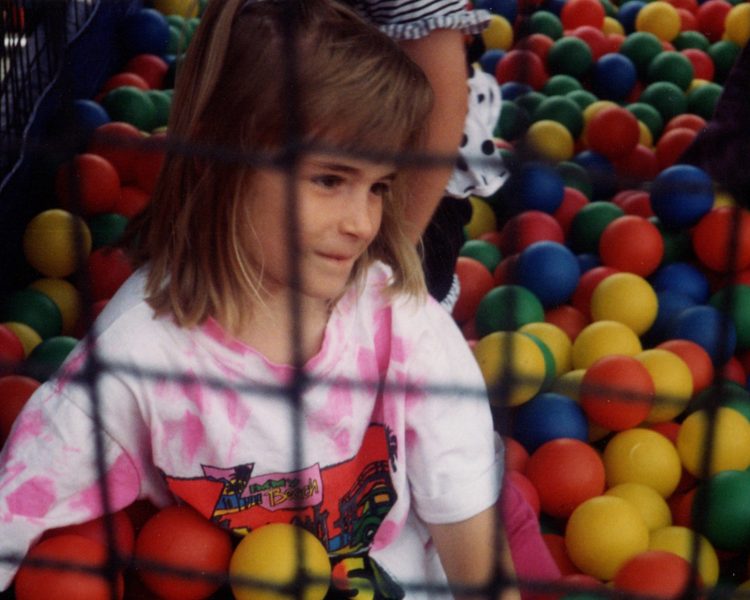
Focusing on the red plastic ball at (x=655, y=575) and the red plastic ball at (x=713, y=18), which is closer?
the red plastic ball at (x=655, y=575)

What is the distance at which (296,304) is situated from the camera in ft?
2.03

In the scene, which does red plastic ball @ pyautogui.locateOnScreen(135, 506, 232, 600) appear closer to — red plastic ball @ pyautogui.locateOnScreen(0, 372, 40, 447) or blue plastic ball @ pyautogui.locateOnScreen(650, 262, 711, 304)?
red plastic ball @ pyautogui.locateOnScreen(0, 372, 40, 447)

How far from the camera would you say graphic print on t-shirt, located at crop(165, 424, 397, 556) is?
0.86 meters

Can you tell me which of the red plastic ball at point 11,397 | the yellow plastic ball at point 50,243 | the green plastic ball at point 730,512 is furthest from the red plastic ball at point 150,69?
the green plastic ball at point 730,512

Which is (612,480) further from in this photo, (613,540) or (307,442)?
(307,442)

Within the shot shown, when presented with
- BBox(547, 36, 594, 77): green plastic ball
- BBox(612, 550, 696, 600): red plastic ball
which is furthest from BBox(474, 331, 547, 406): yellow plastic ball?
BBox(547, 36, 594, 77): green plastic ball

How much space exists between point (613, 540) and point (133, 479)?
43 cm

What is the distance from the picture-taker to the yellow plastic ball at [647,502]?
41.9 inches

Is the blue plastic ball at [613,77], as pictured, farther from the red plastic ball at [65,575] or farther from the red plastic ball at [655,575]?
the red plastic ball at [65,575]

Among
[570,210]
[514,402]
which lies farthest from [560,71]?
[514,402]

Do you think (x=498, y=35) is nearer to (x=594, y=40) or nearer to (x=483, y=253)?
(x=594, y=40)

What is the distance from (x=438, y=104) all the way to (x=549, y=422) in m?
0.34

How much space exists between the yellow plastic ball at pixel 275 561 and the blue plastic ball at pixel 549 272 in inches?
23.3

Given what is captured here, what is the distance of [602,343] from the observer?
1.23 m
